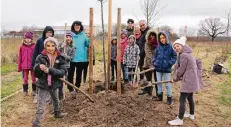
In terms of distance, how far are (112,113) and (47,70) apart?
1527 mm

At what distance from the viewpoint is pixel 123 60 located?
8664 millimetres

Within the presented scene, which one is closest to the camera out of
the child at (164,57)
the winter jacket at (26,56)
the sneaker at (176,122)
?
the sneaker at (176,122)

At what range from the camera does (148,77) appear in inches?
308

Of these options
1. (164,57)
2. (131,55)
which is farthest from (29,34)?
(164,57)

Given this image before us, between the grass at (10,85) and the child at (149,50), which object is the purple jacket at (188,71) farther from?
the grass at (10,85)

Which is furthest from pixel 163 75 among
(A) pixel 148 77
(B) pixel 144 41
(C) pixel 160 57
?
(B) pixel 144 41

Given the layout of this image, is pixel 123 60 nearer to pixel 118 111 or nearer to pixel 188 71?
pixel 118 111

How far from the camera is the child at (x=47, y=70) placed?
509 centimetres

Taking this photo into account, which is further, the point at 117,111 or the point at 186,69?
the point at 117,111

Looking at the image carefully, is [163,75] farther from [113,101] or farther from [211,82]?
[211,82]

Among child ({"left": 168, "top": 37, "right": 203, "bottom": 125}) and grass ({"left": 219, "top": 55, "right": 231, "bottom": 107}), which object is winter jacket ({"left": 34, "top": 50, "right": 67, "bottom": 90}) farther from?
grass ({"left": 219, "top": 55, "right": 231, "bottom": 107})

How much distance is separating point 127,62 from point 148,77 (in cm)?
90

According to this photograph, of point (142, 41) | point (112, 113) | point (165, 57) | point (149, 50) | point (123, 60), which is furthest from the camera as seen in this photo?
point (123, 60)

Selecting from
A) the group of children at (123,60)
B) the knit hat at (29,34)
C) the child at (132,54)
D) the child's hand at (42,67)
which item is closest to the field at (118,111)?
the group of children at (123,60)
